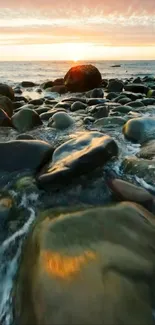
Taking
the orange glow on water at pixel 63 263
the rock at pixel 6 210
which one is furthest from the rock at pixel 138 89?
the orange glow on water at pixel 63 263

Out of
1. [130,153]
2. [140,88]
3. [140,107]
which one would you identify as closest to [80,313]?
[130,153]

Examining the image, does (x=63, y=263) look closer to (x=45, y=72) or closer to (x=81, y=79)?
(x=81, y=79)

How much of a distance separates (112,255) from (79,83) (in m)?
14.1

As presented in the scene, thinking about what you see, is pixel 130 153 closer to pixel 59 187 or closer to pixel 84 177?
pixel 84 177

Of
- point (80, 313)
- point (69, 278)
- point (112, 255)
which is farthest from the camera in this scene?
point (112, 255)

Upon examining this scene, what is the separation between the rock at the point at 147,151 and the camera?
4555 mm

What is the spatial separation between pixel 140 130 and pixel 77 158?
2198mm

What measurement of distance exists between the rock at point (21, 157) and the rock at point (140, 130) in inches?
73.9

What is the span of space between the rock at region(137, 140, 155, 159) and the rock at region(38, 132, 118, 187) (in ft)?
1.53

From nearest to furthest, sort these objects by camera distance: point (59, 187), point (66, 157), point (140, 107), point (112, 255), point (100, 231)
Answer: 1. point (112, 255)
2. point (100, 231)
3. point (59, 187)
4. point (66, 157)
5. point (140, 107)

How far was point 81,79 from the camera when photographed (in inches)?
614

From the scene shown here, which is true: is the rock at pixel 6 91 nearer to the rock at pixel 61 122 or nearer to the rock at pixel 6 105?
the rock at pixel 6 105

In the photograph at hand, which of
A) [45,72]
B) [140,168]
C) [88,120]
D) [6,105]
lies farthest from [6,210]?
[45,72]

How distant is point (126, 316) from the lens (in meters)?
1.74
